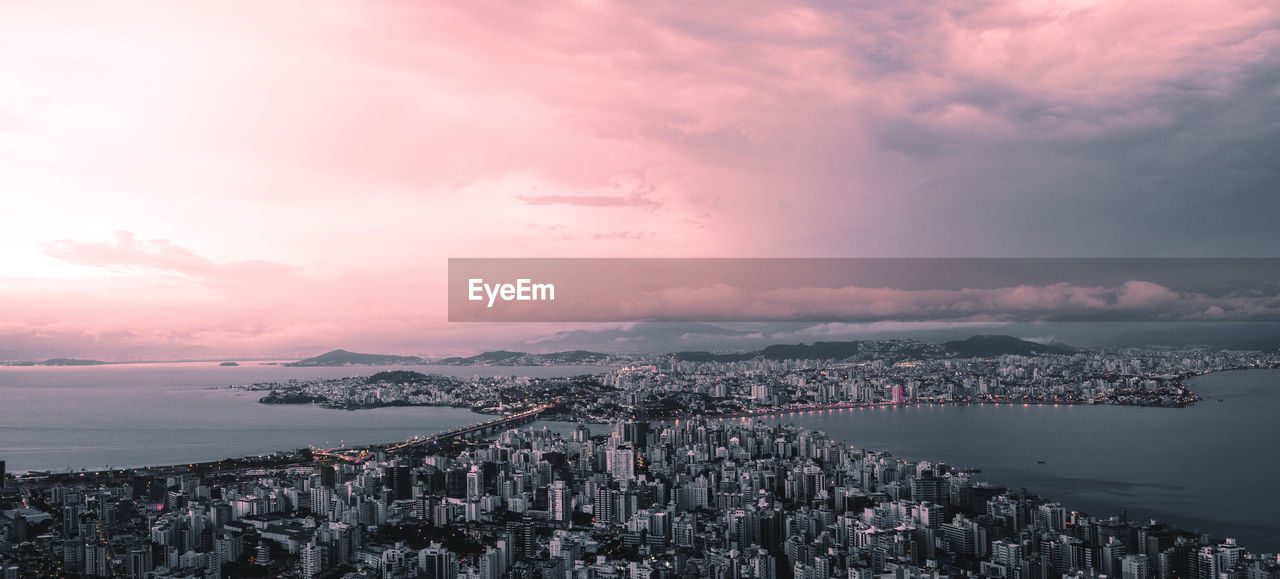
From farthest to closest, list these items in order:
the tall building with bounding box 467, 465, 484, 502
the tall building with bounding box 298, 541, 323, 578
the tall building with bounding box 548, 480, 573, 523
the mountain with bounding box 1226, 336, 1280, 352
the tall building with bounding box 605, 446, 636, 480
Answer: the mountain with bounding box 1226, 336, 1280, 352, the tall building with bounding box 605, 446, 636, 480, the tall building with bounding box 467, 465, 484, 502, the tall building with bounding box 548, 480, 573, 523, the tall building with bounding box 298, 541, 323, 578

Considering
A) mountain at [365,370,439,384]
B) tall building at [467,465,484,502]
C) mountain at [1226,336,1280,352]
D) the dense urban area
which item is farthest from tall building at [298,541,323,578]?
mountain at [1226,336,1280,352]

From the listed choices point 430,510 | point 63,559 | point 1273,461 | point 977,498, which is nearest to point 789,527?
point 977,498

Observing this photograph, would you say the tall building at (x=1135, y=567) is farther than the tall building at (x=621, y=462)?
No

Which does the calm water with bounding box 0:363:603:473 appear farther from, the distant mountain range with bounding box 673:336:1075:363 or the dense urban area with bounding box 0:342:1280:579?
the distant mountain range with bounding box 673:336:1075:363

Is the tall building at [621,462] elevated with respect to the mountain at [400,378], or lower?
lower

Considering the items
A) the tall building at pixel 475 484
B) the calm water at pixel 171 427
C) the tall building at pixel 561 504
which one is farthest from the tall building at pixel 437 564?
the calm water at pixel 171 427

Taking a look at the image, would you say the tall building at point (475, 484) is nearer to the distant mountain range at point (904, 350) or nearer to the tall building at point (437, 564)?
the tall building at point (437, 564)

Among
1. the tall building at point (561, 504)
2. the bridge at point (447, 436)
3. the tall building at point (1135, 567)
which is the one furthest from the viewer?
the bridge at point (447, 436)
